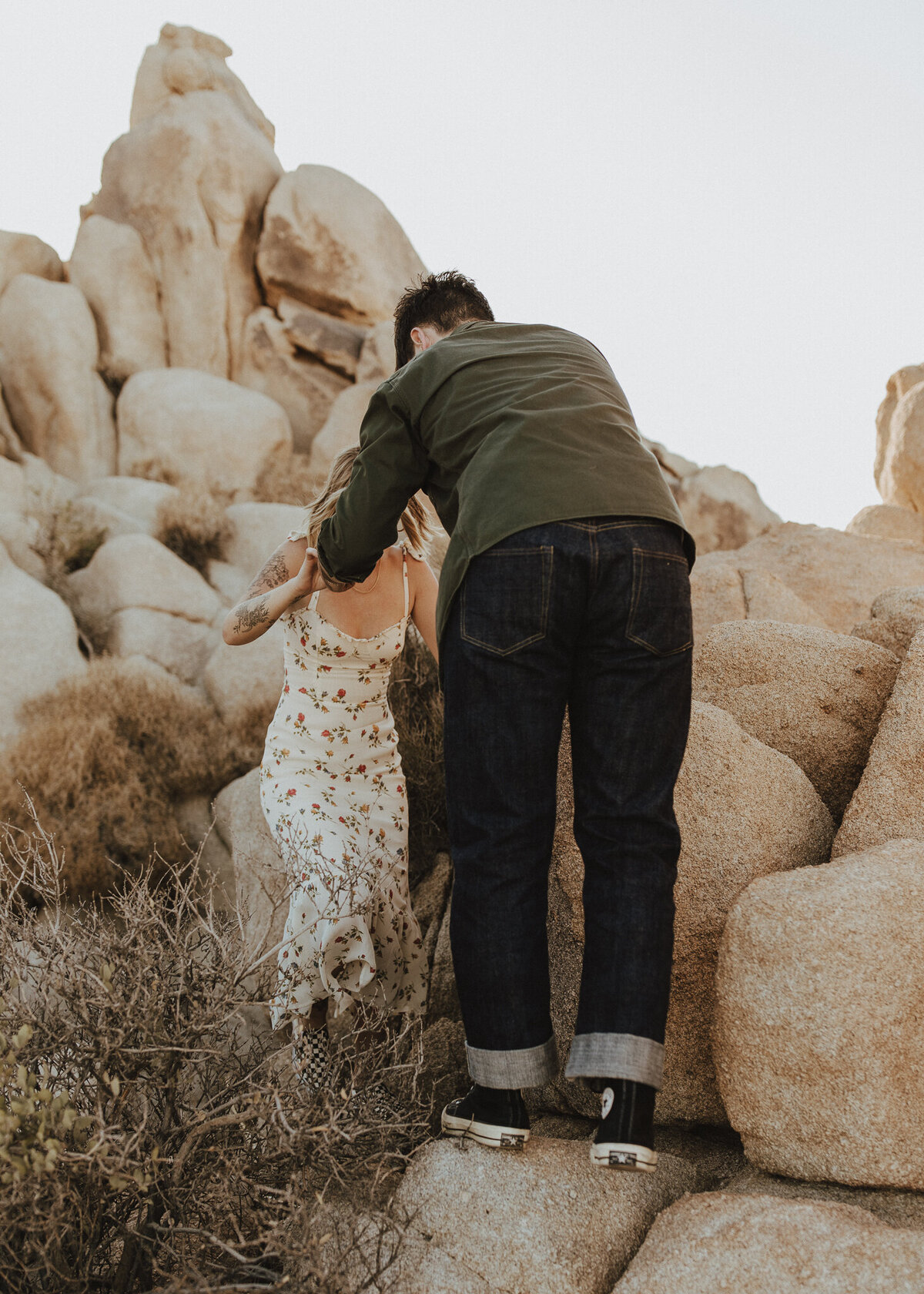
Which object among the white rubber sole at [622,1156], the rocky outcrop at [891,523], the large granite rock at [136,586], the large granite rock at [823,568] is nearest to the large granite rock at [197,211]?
the large granite rock at [136,586]

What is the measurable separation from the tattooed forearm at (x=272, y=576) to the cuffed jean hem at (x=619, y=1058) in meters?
1.74

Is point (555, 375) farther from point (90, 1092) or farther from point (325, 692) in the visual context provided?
point (90, 1092)

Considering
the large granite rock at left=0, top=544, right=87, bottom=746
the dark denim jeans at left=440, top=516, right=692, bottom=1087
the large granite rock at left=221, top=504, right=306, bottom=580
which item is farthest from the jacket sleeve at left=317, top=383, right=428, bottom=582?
the large granite rock at left=221, top=504, right=306, bottom=580

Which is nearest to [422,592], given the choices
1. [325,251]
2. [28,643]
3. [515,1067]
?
[515,1067]

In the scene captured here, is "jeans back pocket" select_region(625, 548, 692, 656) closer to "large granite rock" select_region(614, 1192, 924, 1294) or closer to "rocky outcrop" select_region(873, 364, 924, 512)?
"large granite rock" select_region(614, 1192, 924, 1294)

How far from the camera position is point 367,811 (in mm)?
3213

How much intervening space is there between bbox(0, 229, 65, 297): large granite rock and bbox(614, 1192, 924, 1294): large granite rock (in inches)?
551

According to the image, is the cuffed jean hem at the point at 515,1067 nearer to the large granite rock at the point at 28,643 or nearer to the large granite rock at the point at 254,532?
the large granite rock at the point at 28,643

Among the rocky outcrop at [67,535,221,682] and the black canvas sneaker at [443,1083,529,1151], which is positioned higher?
the black canvas sneaker at [443,1083,529,1151]

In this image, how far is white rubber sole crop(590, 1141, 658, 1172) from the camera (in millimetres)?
1893

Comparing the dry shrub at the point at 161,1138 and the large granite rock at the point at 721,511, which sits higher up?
the large granite rock at the point at 721,511

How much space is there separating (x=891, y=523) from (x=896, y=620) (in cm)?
494

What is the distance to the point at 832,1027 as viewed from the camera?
210 cm

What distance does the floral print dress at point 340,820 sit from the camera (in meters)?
2.74
